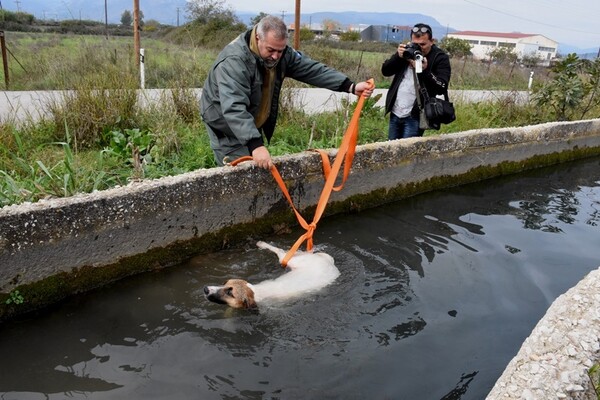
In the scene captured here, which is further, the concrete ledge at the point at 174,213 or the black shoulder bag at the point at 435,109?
the black shoulder bag at the point at 435,109

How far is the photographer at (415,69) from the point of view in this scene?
214 inches

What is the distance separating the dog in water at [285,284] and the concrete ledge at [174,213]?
0.50 m

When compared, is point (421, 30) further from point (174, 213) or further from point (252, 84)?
point (174, 213)

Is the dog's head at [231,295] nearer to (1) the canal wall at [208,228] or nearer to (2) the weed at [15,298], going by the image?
(1) the canal wall at [208,228]

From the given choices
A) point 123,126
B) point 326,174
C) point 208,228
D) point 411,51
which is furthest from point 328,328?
point 123,126

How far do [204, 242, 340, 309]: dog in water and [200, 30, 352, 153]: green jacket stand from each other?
3.66 feet

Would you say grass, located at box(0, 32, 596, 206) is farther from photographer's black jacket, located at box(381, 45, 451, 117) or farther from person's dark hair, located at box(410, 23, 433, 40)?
person's dark hair, located at box(410, 23, 433, 40)

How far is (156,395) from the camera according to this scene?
2.81m

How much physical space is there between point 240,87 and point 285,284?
1.68 m

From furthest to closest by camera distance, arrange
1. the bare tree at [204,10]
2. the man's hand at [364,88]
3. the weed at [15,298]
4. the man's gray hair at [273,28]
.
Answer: the bare tree at [204,10], the man's hand at [364,88], the man's gray hair at [273,28], the weed at [15,298]

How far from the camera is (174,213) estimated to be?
4156mm

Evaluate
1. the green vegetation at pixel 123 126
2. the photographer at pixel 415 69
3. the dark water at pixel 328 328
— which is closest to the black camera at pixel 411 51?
the photographer at pixel 415 69

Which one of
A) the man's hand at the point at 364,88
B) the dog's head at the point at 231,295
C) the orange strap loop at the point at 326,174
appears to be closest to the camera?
the dog's head at the point at 231,295

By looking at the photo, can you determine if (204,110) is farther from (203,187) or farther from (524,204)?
(524,204)
